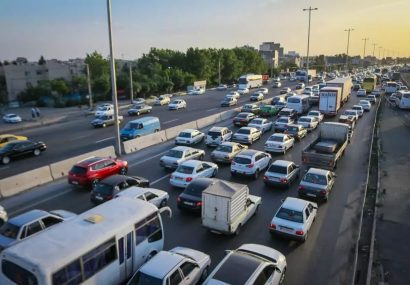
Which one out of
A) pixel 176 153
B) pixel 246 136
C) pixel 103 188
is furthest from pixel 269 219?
pixel 246 136

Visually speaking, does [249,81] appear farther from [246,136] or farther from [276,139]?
[276,139]

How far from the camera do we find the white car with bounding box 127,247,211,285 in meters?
8.96

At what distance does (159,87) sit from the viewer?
7756cm

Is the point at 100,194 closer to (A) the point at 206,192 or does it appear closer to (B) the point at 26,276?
(A) the point at 206,192

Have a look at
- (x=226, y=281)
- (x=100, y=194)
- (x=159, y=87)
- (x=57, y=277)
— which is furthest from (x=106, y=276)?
(x=159, y=87)

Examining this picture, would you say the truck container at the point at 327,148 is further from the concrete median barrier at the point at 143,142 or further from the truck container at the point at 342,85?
the truck container at the point at 342,85

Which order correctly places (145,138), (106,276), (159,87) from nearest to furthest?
(106,276) < (145,138) < (159,87)

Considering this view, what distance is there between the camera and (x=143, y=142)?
27859 mm

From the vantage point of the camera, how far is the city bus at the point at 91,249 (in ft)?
26.8

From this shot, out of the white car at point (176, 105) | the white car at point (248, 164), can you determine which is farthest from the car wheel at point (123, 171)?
the white car at point (176, 105)

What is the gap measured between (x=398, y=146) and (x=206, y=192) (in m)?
22.1

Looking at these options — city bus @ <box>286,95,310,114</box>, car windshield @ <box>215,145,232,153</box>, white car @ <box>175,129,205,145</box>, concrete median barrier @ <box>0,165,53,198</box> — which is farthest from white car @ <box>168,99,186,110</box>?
concrete median barrier @ <box>0,165,53,198</box>

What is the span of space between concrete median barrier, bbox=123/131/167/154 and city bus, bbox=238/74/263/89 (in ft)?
164

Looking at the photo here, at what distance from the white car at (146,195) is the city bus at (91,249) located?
302cm
